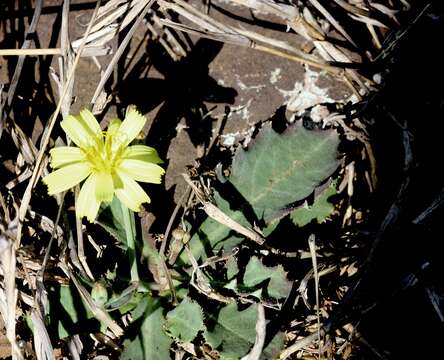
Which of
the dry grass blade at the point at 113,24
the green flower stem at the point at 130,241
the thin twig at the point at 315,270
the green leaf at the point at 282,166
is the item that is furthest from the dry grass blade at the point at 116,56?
the thin twig at the point at 315,270

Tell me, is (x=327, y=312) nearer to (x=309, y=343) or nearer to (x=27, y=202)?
(x=309, y=343)

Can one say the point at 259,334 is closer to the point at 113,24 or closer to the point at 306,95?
the point at 306,95

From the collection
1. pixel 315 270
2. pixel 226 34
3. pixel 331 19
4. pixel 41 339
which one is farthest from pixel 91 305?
pixel 331 19

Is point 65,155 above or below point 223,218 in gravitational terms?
above

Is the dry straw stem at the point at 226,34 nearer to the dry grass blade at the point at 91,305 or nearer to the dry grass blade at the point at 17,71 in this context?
the dry grass blade at the point at 17,71

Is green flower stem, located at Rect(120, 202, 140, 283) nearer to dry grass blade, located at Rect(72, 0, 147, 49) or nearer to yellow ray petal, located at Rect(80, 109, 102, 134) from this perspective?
yellow ray petal, located at Rect(80, 109, 102, 134)

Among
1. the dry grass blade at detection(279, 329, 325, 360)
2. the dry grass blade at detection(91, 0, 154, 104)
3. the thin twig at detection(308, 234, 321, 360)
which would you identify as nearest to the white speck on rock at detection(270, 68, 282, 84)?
the dry grass blade at detection(91, 0, 154, 104)
